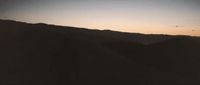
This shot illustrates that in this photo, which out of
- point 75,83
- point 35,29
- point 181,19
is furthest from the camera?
point 181,19

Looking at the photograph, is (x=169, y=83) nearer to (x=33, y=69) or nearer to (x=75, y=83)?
(x=75, y=83)

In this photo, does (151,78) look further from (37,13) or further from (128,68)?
(37,13)

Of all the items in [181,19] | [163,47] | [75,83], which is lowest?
[75,83]

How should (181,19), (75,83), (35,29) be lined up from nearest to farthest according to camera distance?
(75,83) → (35,29) → (181,19)

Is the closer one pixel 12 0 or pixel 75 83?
pixel 75 83

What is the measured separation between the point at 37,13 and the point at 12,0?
15 centimetres

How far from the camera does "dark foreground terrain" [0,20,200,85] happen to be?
0.95 m

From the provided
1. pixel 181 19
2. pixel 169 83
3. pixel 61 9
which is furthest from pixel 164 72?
pixel 61 9

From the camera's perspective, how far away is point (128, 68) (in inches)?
37.9

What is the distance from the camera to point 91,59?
98cm

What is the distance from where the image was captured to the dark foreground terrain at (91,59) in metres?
0.95

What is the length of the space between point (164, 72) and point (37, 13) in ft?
2.80

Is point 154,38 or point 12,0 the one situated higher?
point 12,0

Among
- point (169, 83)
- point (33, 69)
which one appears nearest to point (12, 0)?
point (33, 69)
